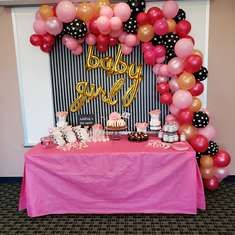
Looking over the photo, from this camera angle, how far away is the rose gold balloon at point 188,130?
9.96 ft

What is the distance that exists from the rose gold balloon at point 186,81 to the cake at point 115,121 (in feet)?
2.33

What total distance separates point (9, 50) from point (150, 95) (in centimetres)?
164

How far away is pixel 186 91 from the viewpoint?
9.48ft

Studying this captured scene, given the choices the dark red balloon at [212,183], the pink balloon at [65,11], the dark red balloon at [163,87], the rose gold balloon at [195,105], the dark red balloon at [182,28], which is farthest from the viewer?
the dark red balloon at [212,183]

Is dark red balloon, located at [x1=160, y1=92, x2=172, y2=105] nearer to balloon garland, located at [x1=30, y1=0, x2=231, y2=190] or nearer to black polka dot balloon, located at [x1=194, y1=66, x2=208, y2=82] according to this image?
balloon garland, located at [x1=30, y1=0, x2=231, y2=190]

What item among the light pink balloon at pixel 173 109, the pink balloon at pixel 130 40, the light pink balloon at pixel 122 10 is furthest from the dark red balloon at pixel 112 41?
the light pink balloon at pixel 173 109

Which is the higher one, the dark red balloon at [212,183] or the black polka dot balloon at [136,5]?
the black polka dot balloon at [136,5]

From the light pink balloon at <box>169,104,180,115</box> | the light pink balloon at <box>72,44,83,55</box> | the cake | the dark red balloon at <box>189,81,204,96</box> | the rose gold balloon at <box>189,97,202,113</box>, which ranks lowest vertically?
the cake

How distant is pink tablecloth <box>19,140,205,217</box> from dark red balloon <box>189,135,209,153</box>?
0.28 meters

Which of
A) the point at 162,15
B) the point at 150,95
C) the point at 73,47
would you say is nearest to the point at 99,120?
the point at 150,95

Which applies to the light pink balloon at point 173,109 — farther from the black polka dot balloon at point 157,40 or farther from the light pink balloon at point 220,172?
the light pink balloon at point 220,172

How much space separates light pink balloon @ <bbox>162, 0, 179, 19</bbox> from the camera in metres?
2.80

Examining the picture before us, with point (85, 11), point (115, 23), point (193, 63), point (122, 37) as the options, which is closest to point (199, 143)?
point (193, 63)

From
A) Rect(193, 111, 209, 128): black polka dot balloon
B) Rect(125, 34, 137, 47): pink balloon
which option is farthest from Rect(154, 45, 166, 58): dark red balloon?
Rect(193, 111, 209, 128): black polka dot balloon
